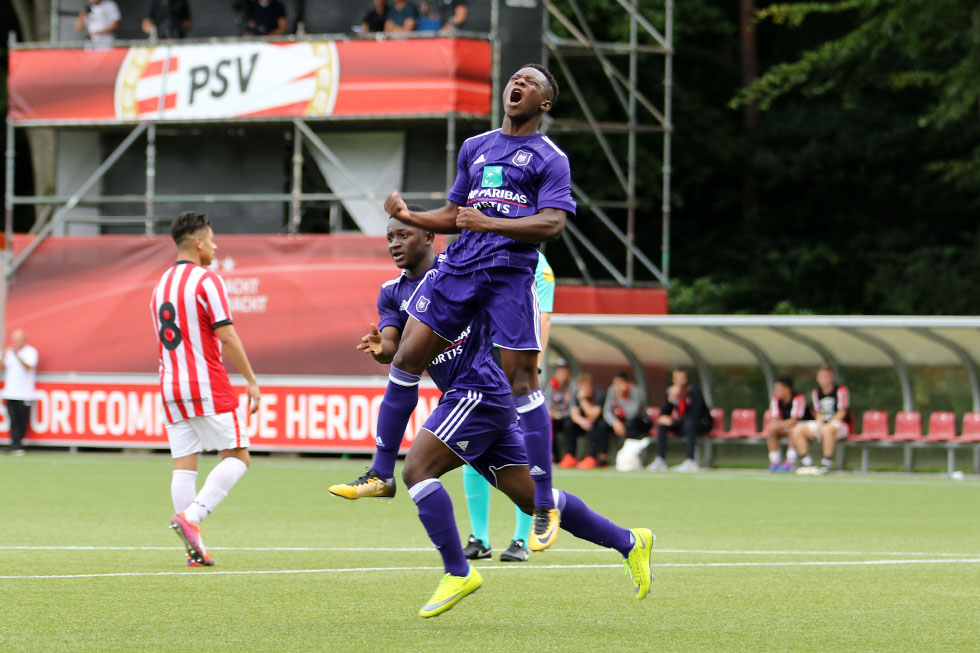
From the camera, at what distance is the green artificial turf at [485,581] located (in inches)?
253

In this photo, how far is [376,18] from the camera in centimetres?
2438

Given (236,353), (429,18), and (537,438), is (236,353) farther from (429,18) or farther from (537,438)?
(429,18)

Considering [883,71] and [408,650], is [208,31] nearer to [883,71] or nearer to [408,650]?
[883,71]

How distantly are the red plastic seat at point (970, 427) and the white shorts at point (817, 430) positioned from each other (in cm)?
148

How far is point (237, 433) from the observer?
950 cm

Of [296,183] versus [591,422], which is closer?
[591,422]

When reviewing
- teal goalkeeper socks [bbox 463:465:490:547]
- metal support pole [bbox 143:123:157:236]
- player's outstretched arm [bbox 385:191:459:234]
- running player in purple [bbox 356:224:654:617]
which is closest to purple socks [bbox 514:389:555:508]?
running player in purple [bbox 356:224:654:617]

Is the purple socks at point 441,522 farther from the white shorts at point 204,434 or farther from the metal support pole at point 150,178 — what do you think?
the metal support pole at point 150,178

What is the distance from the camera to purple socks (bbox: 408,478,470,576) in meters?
6.84

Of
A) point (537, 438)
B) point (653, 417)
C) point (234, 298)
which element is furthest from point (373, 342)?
point (234, 298)

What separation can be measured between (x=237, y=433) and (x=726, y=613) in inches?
137

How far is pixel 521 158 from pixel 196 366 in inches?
119

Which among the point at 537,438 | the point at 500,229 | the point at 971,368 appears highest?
the point at 500,229

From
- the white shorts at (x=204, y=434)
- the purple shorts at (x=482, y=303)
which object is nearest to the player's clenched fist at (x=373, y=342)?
the purple shorts at (x=482, y=303)
